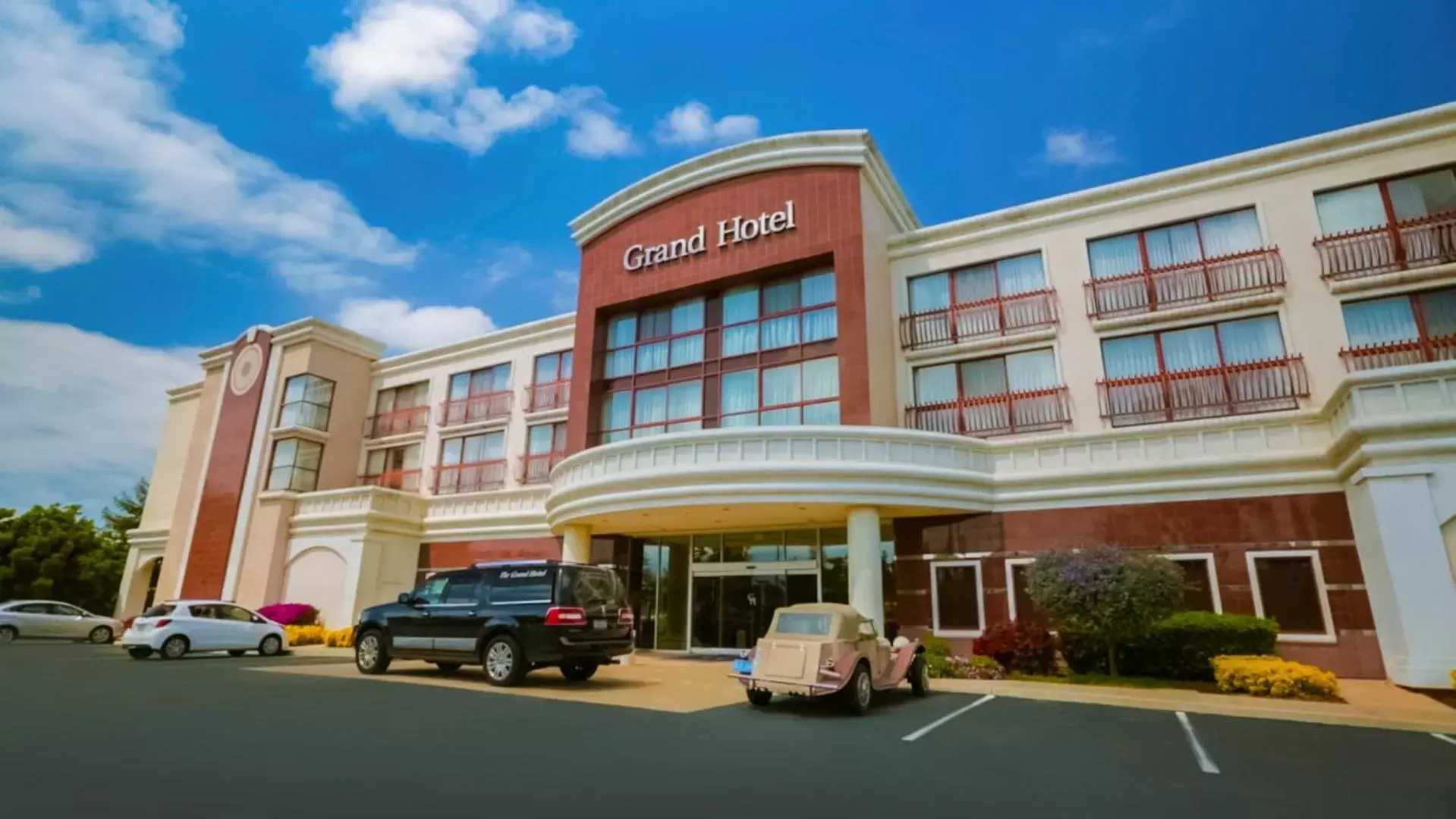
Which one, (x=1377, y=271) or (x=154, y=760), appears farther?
(x=1377, y=271)

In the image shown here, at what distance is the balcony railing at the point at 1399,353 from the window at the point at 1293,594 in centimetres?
485

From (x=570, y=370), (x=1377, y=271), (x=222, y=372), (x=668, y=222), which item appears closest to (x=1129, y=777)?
(x=1377, y=271)

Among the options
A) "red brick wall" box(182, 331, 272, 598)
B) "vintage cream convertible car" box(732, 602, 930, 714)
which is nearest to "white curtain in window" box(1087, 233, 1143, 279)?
"vintage cream convertible car" box(732, 602, 930, 714)

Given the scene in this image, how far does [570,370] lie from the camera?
2925 centimetres

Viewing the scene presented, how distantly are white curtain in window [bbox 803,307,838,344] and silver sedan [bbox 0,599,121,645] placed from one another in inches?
1059

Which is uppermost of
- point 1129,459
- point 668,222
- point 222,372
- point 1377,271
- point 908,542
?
point 668,222

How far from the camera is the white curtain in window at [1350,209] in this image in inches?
724

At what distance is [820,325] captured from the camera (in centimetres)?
2269

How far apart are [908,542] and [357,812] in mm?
16433

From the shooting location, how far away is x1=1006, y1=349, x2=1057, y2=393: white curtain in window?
21.0 metres

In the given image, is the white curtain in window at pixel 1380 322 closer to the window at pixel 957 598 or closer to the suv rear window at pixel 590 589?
the window at pixel 957 598

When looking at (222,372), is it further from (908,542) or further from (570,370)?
(908,542)

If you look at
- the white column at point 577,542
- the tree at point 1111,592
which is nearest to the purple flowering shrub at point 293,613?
the white column at point 577,542

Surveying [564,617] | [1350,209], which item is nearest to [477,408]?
[564,617]
